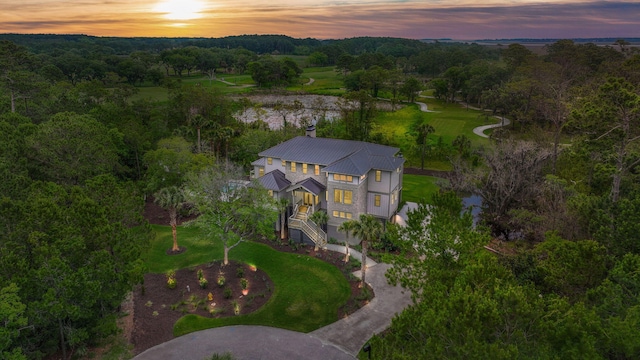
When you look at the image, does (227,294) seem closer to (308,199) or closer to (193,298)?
(193,298)

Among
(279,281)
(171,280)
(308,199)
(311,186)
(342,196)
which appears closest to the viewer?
(171,280)

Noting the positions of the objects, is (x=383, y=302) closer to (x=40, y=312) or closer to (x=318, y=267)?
(x=318, y=267)

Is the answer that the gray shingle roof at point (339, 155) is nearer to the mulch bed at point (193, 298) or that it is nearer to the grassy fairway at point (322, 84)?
the mulch bed at point (193, 298)

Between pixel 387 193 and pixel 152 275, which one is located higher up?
pixel 387 193


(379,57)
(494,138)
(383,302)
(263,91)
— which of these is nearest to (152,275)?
(383,302)

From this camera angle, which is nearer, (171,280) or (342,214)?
(171,280)

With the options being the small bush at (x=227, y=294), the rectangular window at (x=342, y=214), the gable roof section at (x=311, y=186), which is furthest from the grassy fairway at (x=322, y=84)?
the small bush at (x=227, y=294)

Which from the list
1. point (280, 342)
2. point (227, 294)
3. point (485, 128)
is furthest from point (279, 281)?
point (485, 128)
